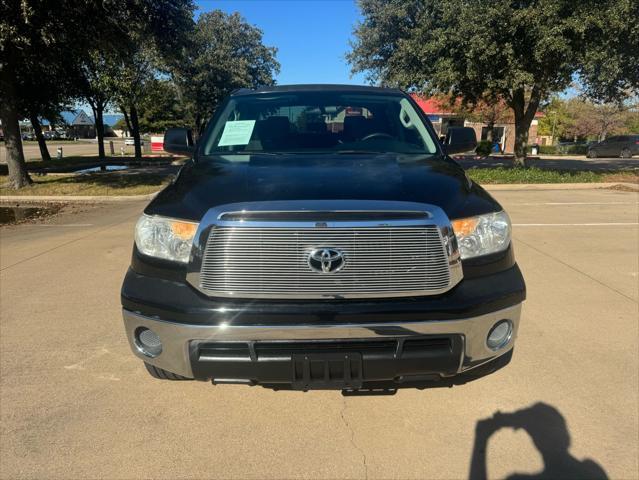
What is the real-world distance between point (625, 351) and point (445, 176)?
2080 mm

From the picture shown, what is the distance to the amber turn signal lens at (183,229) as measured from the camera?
2402 millimetres

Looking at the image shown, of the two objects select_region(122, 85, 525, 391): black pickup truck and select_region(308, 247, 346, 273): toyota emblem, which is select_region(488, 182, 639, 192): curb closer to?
select_region(122, 85, 525, 391): black pickup truck

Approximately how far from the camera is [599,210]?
9992 millimetres

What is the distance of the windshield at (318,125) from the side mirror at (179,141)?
376 millimetres

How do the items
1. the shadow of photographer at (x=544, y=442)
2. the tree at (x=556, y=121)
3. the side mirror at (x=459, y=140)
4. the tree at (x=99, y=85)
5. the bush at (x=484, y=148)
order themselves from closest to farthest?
1. the shadow of photographer at (x=544, y=442)
2. the side mirror at (x=459, y=140)
3. the tree at (x=99, y=85)
4. the bush at (x=484, y=148)
5. the tree at (x=556, y=121)

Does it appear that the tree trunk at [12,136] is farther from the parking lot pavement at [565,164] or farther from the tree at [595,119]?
the tree at [595,119]

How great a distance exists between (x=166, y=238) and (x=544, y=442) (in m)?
2.26


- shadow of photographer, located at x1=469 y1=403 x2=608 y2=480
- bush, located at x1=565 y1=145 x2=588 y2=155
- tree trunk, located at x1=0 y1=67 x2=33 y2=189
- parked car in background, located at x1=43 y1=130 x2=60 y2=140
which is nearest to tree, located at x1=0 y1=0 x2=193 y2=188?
tree trunk, located at x1=0 y1=67 x2=33 y2=189

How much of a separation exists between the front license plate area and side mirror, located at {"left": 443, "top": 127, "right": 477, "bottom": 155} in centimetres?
230

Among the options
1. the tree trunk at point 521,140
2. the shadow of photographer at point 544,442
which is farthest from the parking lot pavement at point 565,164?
the shadow of photographer at point 544,442

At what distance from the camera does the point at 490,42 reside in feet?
42.0

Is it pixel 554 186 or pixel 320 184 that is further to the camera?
pixel 554 186

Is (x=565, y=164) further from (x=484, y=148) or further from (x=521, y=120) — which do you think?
(x=484, y=148)

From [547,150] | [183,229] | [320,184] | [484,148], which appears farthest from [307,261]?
[547,150]
